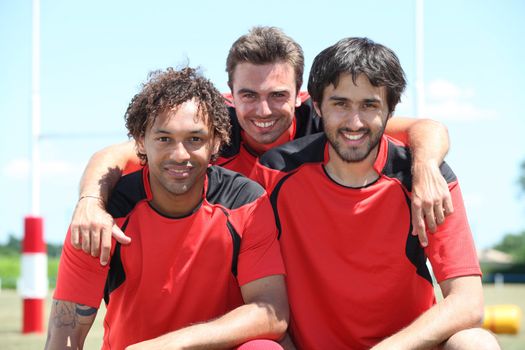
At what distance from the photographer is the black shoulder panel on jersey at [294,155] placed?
114 inches

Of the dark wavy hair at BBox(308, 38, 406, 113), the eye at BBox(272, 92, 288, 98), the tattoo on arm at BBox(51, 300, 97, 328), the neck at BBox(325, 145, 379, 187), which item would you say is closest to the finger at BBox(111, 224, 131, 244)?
the tattoo on arm at BBox(51, 300, 97, 328)

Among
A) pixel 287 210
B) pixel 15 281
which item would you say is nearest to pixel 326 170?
pixel 287 210

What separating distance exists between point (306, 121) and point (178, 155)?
46.8 inches

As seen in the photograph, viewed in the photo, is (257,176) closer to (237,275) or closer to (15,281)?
(237,275)

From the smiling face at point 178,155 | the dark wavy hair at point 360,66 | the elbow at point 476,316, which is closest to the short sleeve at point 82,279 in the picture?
the smiling face at point 178,155

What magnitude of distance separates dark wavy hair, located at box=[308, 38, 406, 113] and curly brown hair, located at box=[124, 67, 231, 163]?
1.29 feet

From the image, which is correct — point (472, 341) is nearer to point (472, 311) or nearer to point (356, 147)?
point (472, 311)

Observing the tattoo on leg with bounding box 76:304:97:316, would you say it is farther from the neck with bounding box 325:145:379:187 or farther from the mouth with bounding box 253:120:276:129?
the mouth with bounding box 253:120:276:129

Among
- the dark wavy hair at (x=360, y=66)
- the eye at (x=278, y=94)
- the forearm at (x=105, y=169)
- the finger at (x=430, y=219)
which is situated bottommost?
the finger at (x=430, y=219)

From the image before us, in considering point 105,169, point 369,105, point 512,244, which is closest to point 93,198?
point 105,169

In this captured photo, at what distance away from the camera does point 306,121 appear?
147 inches

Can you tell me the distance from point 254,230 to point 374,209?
1.50ft

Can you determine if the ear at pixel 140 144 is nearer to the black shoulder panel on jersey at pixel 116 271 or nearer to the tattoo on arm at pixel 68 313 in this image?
the black shoulder panel on jersey at pixel 116 271

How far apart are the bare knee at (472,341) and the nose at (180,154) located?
1.09 m
